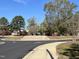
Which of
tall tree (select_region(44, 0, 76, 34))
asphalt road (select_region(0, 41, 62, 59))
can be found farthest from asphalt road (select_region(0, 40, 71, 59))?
tall tree (select_region(44, 0, 76, 34))

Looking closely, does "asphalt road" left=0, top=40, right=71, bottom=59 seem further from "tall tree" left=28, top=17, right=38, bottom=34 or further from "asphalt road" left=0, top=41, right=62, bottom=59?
"tall tree" left=28, top=17, right=38, bottom=34

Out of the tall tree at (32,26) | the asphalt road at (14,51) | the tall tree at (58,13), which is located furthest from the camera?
the tall tree at (32,26)

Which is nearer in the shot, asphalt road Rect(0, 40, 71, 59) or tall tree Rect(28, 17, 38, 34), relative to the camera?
asphalt road Rect(0, 40, 71, 59)

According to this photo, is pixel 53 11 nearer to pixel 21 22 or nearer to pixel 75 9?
pixel 75 9

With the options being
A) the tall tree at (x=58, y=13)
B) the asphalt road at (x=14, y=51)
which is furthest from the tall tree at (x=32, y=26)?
the asphalt road at (x=14, y=51)

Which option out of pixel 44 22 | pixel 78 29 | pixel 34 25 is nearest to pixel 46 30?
pixel 44 22

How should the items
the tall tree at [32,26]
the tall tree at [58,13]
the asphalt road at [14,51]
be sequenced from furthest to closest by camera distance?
the tall tree at [32,26] → the tall tree at [58,13] → the asphalt road at [14,51]

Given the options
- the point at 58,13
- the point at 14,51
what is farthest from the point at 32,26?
the point at 14,51

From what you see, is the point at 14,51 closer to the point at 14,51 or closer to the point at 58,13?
the point at 14,51

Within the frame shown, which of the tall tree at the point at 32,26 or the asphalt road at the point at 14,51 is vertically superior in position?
the tall tree at the point at 32,26

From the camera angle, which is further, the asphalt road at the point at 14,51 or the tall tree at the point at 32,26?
the tall tree at the point at 32,26

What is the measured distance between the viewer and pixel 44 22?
86750mm

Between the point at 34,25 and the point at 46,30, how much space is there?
83.7 feet

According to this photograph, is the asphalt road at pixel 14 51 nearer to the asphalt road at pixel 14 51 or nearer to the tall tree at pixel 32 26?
the asphalt road at pixel 14 51
